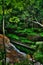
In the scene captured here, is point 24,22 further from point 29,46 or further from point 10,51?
point 10,51

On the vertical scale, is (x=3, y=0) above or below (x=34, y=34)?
above

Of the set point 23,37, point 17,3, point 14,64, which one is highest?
point 17,3

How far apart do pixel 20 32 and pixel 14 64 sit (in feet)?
17.7

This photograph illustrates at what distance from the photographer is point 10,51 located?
8.95 meters

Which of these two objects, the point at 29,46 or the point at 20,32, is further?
the point at 20,32

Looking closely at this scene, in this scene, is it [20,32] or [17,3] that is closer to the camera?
[17,3]

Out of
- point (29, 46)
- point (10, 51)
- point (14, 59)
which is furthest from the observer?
point (29, 46)

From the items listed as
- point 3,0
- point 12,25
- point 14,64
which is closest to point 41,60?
point 14,64

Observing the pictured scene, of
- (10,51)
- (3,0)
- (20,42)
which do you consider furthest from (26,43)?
(3,0)

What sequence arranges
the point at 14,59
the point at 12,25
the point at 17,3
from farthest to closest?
the point at 12,25, the point at 14,59, the point at 17,3

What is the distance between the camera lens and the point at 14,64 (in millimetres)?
7480

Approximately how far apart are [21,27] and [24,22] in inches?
24.8

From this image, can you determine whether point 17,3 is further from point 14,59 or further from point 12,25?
point 12,25

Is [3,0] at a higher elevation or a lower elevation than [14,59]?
higher
